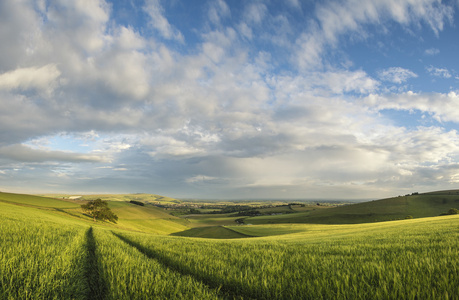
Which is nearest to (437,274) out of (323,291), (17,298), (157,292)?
(323,291)

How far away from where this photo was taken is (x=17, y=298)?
3.26 meters

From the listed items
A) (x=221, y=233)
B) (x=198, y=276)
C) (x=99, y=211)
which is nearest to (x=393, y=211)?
(x=221, y=233)

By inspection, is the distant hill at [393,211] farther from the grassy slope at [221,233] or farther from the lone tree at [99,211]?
the lone tree at [99,211]

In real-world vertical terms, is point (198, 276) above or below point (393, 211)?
above

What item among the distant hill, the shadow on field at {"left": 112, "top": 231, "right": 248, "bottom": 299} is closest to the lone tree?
the shadow on field at {"left": 112, "top": 231, "right": 248, "bottom": 299}

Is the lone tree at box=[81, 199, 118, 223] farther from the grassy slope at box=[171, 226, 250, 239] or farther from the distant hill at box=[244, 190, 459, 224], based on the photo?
the distant hill at box=[244, 190, 459, 224]

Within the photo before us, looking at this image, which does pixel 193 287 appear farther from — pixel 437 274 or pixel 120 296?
pixel 437 274

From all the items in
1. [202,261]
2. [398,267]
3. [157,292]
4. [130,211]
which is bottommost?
[130,211]

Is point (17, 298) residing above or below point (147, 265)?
above

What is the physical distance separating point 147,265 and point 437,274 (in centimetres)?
Result: 638

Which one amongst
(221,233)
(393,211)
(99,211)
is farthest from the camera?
(393,211)

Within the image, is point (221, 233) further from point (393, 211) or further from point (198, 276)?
point (393, 211)

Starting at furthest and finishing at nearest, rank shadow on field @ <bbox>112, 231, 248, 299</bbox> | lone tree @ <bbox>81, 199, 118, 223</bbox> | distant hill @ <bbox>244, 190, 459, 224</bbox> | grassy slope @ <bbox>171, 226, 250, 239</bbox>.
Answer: distant hill @ <bbox>244, 190, 459, 224</bbox>
lone tree @ <bbox>81, 199, 118, 223</bbox>
grassy slope @ <bbox>171, 226, 250, 239</bbox>
shadow on field @ <bbox>112, 231, 248, 299</bbox>

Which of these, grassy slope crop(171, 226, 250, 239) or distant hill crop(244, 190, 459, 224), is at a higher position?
distant hill crop(244, 190, 459, 224)
